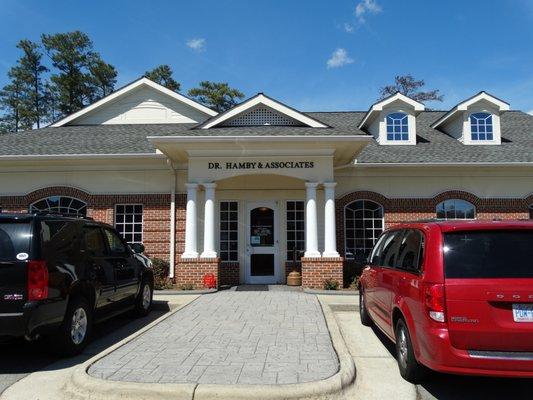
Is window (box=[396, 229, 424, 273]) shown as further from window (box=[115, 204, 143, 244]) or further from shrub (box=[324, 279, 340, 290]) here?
window (box=[115, 204, 143, 244])

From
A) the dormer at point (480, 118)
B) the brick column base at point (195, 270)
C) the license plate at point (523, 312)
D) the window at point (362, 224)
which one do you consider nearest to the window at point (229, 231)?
the brick column base at point (195, 270)

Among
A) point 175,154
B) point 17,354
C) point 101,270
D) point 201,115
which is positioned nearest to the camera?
point 17,354

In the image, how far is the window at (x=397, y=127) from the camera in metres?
16.1

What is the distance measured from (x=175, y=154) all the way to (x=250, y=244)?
3.41 metres

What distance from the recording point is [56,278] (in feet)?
18.8

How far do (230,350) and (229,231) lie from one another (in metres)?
8.40

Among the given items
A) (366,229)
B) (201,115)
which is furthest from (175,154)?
(366,229)

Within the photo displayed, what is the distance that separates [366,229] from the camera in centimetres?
1456

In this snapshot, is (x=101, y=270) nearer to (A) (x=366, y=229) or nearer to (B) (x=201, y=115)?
(A) (x=366, y=229)

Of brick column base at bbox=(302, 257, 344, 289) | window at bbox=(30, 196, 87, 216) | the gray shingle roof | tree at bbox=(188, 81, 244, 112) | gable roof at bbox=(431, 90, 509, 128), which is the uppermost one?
tree at bbox=(188, 81, 244, 112)

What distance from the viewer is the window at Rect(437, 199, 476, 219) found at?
1449 centimetres

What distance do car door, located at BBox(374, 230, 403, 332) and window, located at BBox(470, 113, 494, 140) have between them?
11048 millimetres

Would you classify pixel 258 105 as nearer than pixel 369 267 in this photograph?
No

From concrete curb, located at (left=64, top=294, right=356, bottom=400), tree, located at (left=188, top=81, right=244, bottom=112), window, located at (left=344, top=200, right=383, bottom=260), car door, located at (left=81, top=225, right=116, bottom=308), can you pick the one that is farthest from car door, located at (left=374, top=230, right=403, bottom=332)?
tree, located at (left=188, top=81, right=244, bottom=112)
